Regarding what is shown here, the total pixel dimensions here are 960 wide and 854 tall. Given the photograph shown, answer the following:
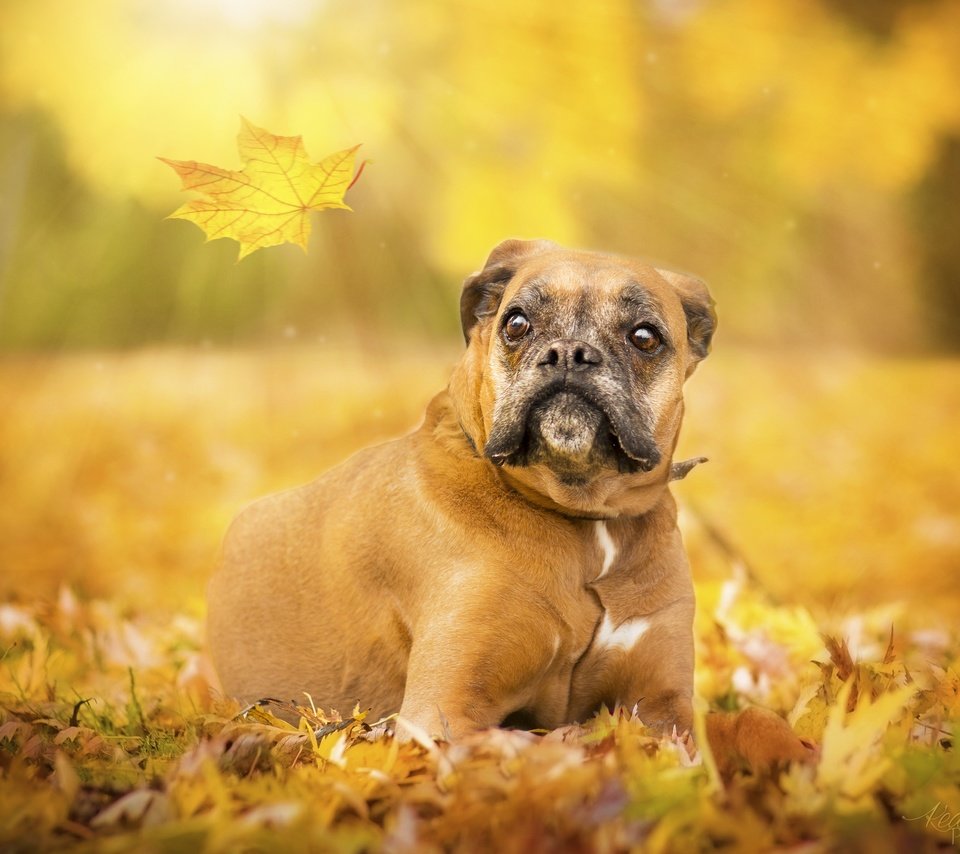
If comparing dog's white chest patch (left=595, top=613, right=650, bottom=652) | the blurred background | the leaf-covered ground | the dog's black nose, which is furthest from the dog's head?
the blurred background

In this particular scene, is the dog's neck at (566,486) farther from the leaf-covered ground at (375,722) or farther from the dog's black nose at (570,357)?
the leaf-covered ground at (375,722)

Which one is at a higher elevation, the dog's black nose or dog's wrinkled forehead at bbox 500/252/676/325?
dog's wrinkled forehead at bbox 500/252/676/325

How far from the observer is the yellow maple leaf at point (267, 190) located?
313cm

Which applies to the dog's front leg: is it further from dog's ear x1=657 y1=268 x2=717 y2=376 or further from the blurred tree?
the blurred tree

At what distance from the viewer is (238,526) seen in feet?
13.4

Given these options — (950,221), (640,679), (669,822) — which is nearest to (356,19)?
(950,221)

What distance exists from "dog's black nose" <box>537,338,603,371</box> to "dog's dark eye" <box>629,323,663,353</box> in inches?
8.9

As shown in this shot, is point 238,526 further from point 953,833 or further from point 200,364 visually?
point 200,364

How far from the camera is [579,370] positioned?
301cm

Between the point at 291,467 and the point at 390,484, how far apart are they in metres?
4.12

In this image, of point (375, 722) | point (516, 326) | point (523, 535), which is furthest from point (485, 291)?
point (375, 722)

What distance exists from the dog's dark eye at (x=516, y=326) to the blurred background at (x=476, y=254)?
13.1 feet

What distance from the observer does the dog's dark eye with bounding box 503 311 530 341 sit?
3221 millimetres

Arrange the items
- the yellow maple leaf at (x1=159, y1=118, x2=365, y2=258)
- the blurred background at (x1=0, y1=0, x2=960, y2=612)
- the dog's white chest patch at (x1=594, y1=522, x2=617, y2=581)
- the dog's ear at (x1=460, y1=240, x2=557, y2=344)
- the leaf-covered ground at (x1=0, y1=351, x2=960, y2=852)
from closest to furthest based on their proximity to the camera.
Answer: the leaf-covered ground at (x1=0, y1=351, x2=960, y2=852) → the yellow maple leaf at (x1=159, y1=118, x2=365, y2=258) → the dog's white chest patch at (x1=594, y1=522, x2=617, y2=581) → the dog's ear at (x1=460, y1=240, x2=557, y2=344) → the blurred background at (x1=0, y1=0, x2=960, y2=612)
